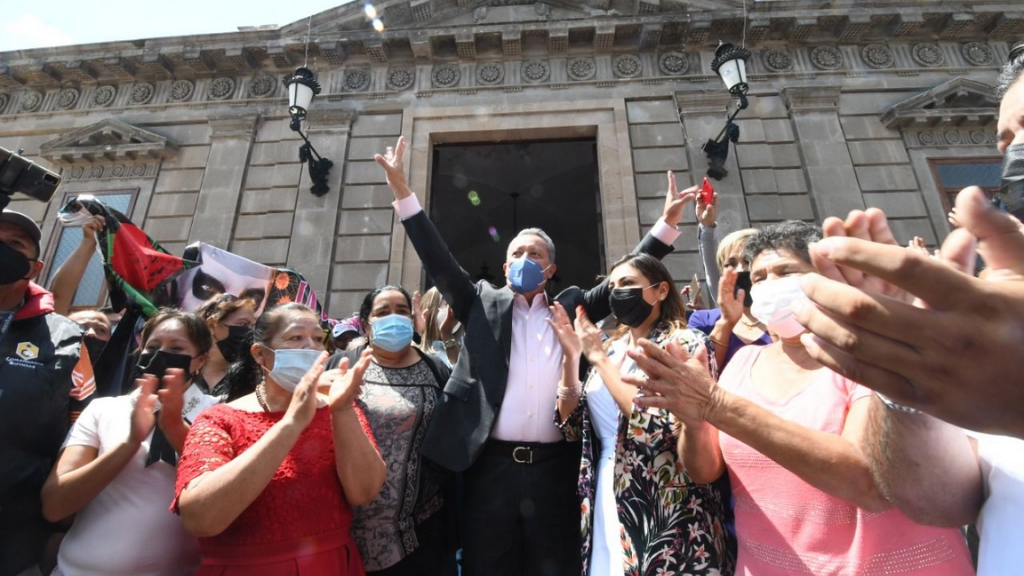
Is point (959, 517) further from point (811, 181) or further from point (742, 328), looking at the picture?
point (811, 181)

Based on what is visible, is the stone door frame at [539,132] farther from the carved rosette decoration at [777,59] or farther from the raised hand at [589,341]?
the raised hand at [589,341]

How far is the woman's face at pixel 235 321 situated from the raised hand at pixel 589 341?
7.99 feet

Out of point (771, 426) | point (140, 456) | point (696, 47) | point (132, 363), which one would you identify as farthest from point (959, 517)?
point (696, 47)

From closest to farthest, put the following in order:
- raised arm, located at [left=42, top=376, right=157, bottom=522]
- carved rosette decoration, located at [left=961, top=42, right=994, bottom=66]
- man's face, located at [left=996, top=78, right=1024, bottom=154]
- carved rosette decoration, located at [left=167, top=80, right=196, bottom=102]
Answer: man's face, located at [left=996, top=78, right=1024, bottom=154]
raised arm, located at [left=42, top=376, right=157, bottom=522]
carved rosette decoration, located at [left=961, top=42, right=994, bottom=66]
carved rosette decoration, located at [left=167, top=80, right=196, bottom=102]

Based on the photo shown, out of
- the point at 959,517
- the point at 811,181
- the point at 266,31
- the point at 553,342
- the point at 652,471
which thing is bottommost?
the point at 959,517

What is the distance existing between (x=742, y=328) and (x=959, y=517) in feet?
5.42

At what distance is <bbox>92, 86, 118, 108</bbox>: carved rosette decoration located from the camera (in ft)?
30.3

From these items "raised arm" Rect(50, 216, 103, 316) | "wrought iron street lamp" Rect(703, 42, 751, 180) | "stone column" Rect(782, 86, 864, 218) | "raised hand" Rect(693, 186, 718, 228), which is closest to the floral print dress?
"raised hand" Rect(693, 186, 718, 228)

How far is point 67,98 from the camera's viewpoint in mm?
9406

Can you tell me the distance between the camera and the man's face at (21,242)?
96.5 inches

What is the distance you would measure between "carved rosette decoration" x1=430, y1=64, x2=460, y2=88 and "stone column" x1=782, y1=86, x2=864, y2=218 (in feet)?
18.9

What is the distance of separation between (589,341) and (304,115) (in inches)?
249

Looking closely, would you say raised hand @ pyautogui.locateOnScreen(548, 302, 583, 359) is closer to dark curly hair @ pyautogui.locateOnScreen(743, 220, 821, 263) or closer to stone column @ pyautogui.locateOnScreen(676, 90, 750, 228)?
dark curly hair @ pyautogui.locateOnScreen(743, 220, 821, 263)

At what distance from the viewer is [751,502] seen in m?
1.70
